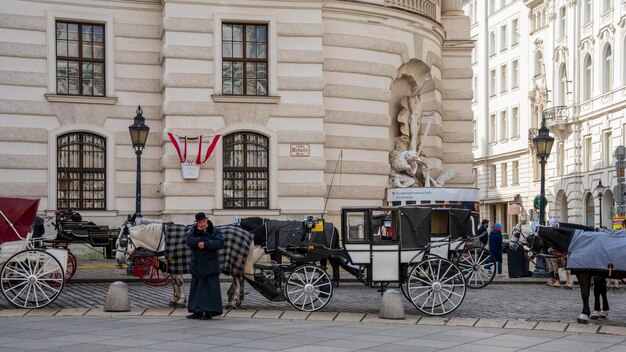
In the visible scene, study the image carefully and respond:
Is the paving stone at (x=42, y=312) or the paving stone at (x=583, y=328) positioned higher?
the paving stone at (x=42, y=312)

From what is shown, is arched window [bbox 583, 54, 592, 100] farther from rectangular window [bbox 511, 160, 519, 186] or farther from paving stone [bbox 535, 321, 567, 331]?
paving stone [bbox 535, 321, 567, 331]

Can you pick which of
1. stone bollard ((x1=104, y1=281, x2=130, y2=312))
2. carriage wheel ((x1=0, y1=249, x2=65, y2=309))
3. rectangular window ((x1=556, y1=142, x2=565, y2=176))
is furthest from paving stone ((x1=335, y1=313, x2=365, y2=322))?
rectangular window ((x1=556, y1=142, x2=565, y2=176))

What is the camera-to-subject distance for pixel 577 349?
1273 centimetres

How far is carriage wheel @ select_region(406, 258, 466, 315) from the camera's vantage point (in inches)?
647

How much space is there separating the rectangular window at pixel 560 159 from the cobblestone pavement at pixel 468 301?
127 ft

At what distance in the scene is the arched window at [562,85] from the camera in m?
59.1

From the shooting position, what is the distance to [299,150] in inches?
1059

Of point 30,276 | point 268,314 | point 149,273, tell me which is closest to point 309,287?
point 268,314

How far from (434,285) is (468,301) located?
279 cm

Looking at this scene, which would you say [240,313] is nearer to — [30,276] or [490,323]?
[30,276]

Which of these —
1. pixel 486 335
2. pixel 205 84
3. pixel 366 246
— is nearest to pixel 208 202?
pixel 205 84

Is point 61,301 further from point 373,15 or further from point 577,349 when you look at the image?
point 373,15

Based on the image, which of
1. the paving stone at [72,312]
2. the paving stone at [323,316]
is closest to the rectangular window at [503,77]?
the paving stone at [323,316]

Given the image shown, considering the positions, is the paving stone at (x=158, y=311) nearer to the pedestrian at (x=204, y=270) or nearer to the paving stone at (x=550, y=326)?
the pedestrian at (x=204, y=270)
